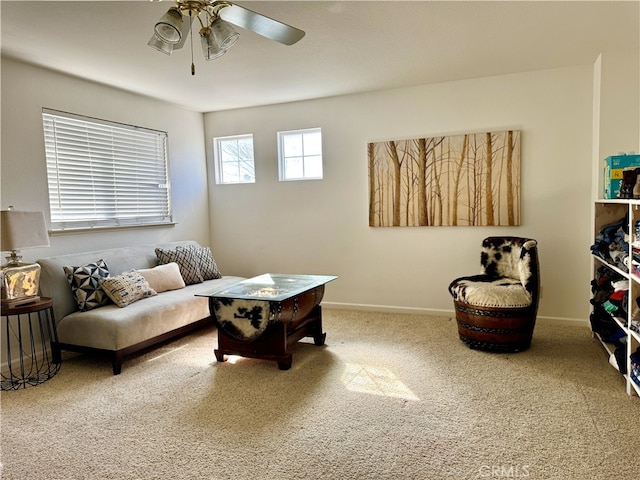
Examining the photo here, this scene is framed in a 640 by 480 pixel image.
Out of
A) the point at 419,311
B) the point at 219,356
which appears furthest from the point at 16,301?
the point at 419,311

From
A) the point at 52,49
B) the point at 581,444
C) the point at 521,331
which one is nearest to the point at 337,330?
the point at 521,331

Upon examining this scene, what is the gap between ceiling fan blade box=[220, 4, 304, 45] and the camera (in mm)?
2021

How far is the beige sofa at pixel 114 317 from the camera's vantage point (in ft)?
10.0

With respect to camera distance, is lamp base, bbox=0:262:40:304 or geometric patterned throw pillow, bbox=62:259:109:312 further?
geometric patterned throw pillow, bbox=62:259:109:312

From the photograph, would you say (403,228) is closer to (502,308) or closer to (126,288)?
(502,308)

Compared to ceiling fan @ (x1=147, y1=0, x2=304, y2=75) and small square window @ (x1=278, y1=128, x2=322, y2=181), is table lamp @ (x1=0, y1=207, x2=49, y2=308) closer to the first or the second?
ceiling fan @ (x1=147, y1=0, x2=304, y2=75)

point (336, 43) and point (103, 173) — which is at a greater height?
point (336, 43)

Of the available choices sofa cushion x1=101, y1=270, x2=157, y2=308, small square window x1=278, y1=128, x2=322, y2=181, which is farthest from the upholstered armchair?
sofa cushion x1=101, y1=270, x2=157, y2=308

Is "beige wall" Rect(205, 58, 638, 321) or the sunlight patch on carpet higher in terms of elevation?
"beige wall" Rect(205, 58, 638, 321)

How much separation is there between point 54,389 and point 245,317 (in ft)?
4.38

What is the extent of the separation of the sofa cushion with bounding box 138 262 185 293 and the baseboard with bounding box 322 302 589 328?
170cm

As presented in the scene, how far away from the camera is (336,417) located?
7.64 ft

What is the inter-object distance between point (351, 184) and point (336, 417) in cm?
280

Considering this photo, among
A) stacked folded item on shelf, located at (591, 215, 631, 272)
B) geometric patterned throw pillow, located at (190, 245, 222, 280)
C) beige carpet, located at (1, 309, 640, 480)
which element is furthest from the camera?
geometric patterned throw pillow, located at (190, 245, 222, 280)
